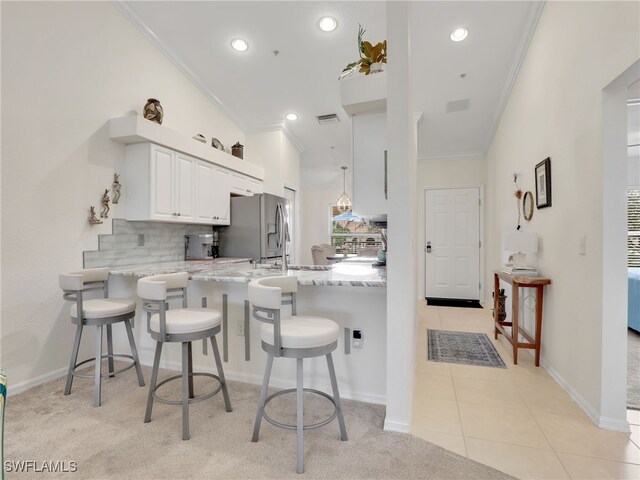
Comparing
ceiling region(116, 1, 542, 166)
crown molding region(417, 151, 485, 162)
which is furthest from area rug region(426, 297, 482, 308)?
ceiling region(116, 1, 542, 166)

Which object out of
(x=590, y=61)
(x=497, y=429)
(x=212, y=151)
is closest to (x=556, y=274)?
(x=497, y=429)

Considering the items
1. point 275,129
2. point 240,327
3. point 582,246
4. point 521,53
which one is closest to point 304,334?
point 240,327

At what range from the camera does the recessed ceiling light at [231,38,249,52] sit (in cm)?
347

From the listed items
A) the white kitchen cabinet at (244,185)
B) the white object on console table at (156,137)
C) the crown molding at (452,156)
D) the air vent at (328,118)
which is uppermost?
the air vent at (328,118)

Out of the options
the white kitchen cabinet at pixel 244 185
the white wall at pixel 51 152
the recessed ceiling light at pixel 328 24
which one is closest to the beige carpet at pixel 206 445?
the white wall at pixel 51 152

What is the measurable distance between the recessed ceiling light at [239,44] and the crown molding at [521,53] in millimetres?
2864

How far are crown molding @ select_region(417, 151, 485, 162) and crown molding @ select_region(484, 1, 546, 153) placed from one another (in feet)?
3.39

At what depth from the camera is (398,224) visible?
71.9 inches

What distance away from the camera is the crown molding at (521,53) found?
282 cm

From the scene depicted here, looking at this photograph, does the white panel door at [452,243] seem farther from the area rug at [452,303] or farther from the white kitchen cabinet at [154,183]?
the white kitchen cabinet at [154,183]

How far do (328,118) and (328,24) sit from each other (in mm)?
1951

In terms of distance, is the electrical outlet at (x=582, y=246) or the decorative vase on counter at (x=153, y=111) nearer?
the electrical outlet at (x=582, y=246)

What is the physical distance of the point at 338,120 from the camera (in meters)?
5.18

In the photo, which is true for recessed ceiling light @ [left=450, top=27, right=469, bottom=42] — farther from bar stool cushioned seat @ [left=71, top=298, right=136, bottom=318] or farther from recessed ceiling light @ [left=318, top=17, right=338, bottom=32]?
bar stool cushioned seat @ [left=71, top=298, right=136, bottom=318]
